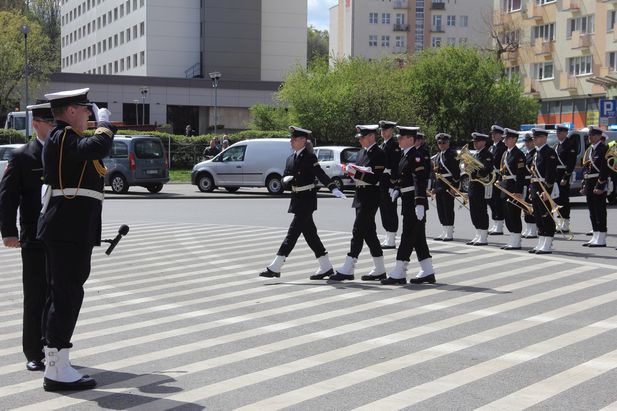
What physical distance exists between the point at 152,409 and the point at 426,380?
1934mm

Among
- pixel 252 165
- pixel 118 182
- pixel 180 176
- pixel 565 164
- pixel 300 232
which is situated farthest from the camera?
pixel 180 176

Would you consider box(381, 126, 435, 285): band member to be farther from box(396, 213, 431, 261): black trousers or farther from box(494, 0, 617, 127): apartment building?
box(494, 0, 617, 127): apartment building

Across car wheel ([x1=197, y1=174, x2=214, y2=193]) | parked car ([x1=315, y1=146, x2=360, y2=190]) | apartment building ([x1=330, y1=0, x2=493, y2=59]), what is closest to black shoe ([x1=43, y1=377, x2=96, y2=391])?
parked car ([x1=315, y1=146, x2=360, y2=190])

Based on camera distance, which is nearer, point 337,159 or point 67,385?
point 67,385

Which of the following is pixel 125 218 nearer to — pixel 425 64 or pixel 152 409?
pixel 152 409

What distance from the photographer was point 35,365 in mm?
6992

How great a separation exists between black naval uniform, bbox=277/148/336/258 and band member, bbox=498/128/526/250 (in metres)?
4.69

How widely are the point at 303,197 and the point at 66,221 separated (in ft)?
19.4

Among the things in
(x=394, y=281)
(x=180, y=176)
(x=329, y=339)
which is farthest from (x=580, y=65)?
(x=329, y=339)

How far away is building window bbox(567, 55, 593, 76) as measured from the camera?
66.8 meters

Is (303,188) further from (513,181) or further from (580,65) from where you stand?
(580,65)

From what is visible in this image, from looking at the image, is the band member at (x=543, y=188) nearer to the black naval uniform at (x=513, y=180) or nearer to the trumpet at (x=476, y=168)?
the black naval uniform at (x=513, y=180)

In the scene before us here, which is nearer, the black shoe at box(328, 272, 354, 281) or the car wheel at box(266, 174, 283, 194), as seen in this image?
the black shoe at box(328, 272, 354, 281)

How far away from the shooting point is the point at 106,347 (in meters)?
7.82
